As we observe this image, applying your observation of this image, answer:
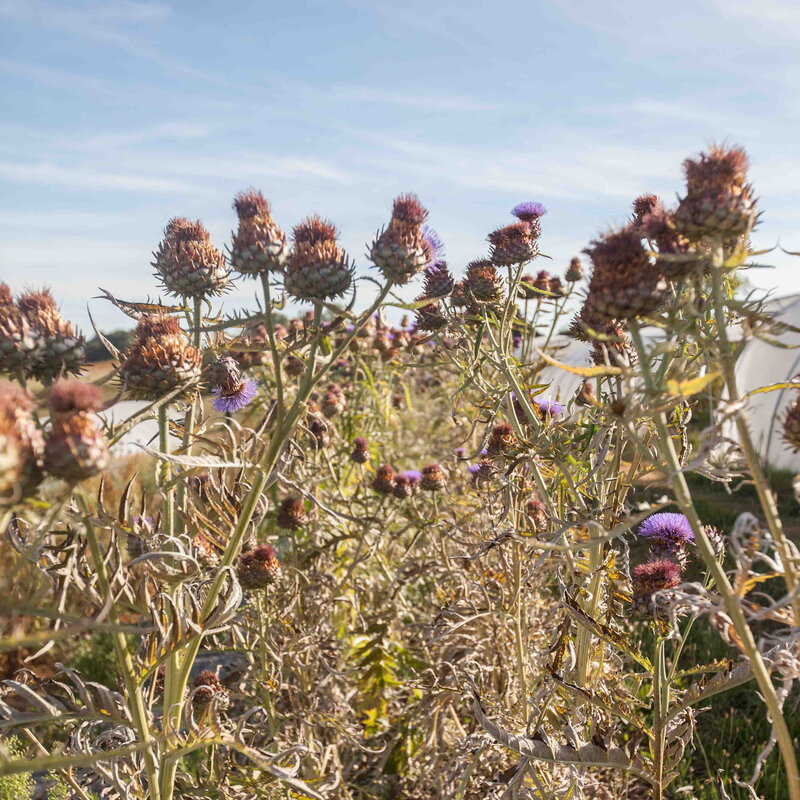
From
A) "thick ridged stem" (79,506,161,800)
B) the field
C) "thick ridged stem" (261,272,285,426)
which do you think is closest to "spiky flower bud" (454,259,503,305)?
the field

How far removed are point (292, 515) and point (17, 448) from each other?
234 cm

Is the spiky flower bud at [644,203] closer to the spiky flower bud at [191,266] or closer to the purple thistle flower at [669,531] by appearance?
the purple thistle flower at [669,531]

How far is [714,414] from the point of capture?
1.28 meters

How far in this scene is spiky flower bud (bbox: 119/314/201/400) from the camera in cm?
189

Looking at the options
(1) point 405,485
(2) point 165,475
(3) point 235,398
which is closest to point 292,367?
(1) point 405,485

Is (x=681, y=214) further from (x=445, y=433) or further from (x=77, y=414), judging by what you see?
(x=445, y=433)

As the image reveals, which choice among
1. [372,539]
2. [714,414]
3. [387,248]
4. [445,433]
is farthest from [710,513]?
[714,414]

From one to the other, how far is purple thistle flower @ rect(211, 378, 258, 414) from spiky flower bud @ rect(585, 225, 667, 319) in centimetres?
144

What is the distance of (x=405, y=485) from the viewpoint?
4.09m

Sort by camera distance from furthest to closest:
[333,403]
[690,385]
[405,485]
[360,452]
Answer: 1. [333,403]
2. [360,452]
3. [405,485]
4. [690,385]

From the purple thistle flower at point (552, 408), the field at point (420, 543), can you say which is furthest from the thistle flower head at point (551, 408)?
the field at point (420, 543)

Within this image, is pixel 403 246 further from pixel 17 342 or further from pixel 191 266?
pixel 17 342

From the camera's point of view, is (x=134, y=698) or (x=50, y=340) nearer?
(x=134, y=698)

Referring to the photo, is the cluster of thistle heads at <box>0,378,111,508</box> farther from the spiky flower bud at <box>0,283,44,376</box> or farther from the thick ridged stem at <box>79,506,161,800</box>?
the spiky flower bud at <box>0,283,44,376</box>
